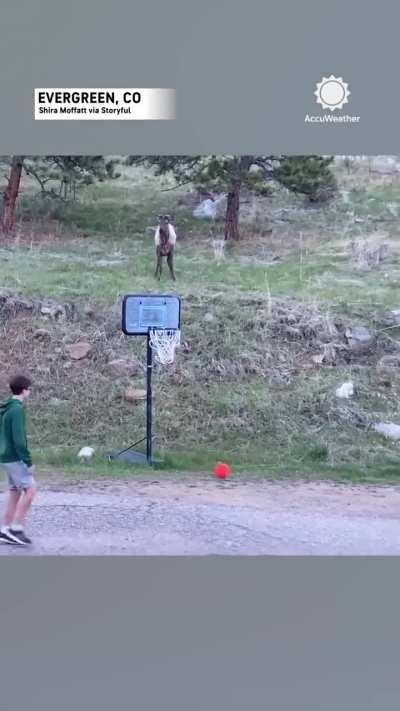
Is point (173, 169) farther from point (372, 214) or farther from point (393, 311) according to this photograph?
point (393, 311)

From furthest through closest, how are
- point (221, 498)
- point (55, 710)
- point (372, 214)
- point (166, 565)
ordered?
point (372, 214) → point (221, 498) → point (166, 565) → point (55, 710)

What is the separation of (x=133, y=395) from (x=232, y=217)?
1636 millimetres

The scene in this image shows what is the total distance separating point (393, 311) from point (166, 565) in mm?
2925

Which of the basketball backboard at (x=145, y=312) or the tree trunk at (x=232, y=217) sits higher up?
the tree trunk at (x=232, y=217)

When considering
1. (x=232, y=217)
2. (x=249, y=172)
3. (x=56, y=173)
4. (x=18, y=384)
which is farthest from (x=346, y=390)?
(x=56, y=173)

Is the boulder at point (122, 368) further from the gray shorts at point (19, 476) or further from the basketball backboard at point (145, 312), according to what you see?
the gray shorts at point (19, 476)

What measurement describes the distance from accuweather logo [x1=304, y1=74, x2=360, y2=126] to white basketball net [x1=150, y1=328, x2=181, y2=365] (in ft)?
6.51

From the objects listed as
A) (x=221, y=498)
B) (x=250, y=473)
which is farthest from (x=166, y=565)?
(x=250, y=473)

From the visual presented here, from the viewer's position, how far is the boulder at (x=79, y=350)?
297 inches

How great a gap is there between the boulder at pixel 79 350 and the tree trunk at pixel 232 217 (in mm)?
1425

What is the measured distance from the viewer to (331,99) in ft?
20.7

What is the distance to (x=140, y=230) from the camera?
24.7 feet

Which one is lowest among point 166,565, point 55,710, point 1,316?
point 55,710
